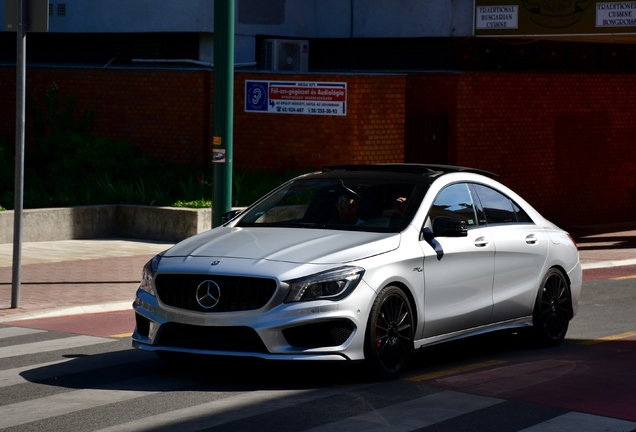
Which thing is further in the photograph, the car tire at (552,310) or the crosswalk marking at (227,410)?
the car tire at (552,310)

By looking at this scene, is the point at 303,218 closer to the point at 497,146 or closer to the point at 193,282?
the point at 193,282

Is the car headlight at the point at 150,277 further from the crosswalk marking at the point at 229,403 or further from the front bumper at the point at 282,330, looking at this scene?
the crosswalk marking at the point at 229,403

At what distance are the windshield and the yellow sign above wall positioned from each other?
11861 mm

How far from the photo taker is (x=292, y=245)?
27.4ft

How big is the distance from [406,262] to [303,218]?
3.56 feet

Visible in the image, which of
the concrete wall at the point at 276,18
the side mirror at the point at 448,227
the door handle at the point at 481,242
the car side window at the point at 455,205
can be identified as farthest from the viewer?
the concrete wall at the point at 276,18

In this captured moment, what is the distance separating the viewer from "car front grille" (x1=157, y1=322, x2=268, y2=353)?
793 cm

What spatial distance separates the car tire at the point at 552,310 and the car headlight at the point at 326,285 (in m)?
2.64

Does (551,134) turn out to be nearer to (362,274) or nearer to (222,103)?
(222,103)

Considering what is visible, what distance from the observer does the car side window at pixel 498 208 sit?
9836mm

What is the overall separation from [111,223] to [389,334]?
11099 millimetres

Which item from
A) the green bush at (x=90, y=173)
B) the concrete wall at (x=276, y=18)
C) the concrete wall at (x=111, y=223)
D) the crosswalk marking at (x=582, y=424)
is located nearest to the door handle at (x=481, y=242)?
the crosswalk marking at (x=582, y=424)

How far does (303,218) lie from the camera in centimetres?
920

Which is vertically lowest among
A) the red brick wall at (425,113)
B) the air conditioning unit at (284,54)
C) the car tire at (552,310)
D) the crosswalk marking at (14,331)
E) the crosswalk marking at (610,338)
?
the crosswalk marking at (14,331)
